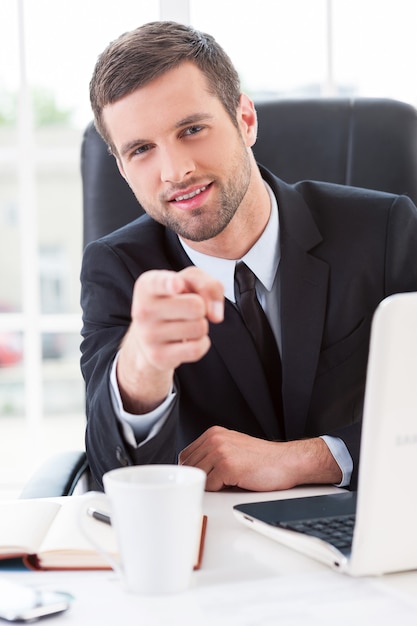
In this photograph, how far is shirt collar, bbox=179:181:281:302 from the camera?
1521mm

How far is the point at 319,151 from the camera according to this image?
172 centimetres

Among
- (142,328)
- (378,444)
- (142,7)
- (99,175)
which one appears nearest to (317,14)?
(142,7)

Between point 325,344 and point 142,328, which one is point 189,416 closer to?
point 325,344

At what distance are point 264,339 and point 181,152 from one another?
35 centimetres

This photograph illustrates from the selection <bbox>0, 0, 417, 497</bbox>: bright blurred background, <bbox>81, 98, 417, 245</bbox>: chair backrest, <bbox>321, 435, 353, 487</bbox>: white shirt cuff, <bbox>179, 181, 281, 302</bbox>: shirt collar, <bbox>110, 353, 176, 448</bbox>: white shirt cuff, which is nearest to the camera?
<bbox>110, 353, 176, 448</bbox>: white shirt cuff

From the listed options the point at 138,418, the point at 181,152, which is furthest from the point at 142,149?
the point at 138,418

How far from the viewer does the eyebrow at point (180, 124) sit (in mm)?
1432

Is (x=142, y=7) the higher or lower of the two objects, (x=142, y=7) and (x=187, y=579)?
the higher

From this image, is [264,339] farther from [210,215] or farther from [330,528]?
[330,528]

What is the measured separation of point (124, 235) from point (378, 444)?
952 mm

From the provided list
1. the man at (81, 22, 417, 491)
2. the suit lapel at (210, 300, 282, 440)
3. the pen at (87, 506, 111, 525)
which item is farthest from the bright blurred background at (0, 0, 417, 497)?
the pen at (87, 506, 111, 525)

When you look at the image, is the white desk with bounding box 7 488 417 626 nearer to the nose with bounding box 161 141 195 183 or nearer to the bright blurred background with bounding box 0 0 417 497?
the nose with bounding box 161 141 195 183

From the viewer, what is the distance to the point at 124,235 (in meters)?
1.56

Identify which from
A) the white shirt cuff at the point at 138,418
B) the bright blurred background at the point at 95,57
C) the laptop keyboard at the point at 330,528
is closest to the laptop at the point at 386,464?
the laptop keyboard at the point at 330,528
